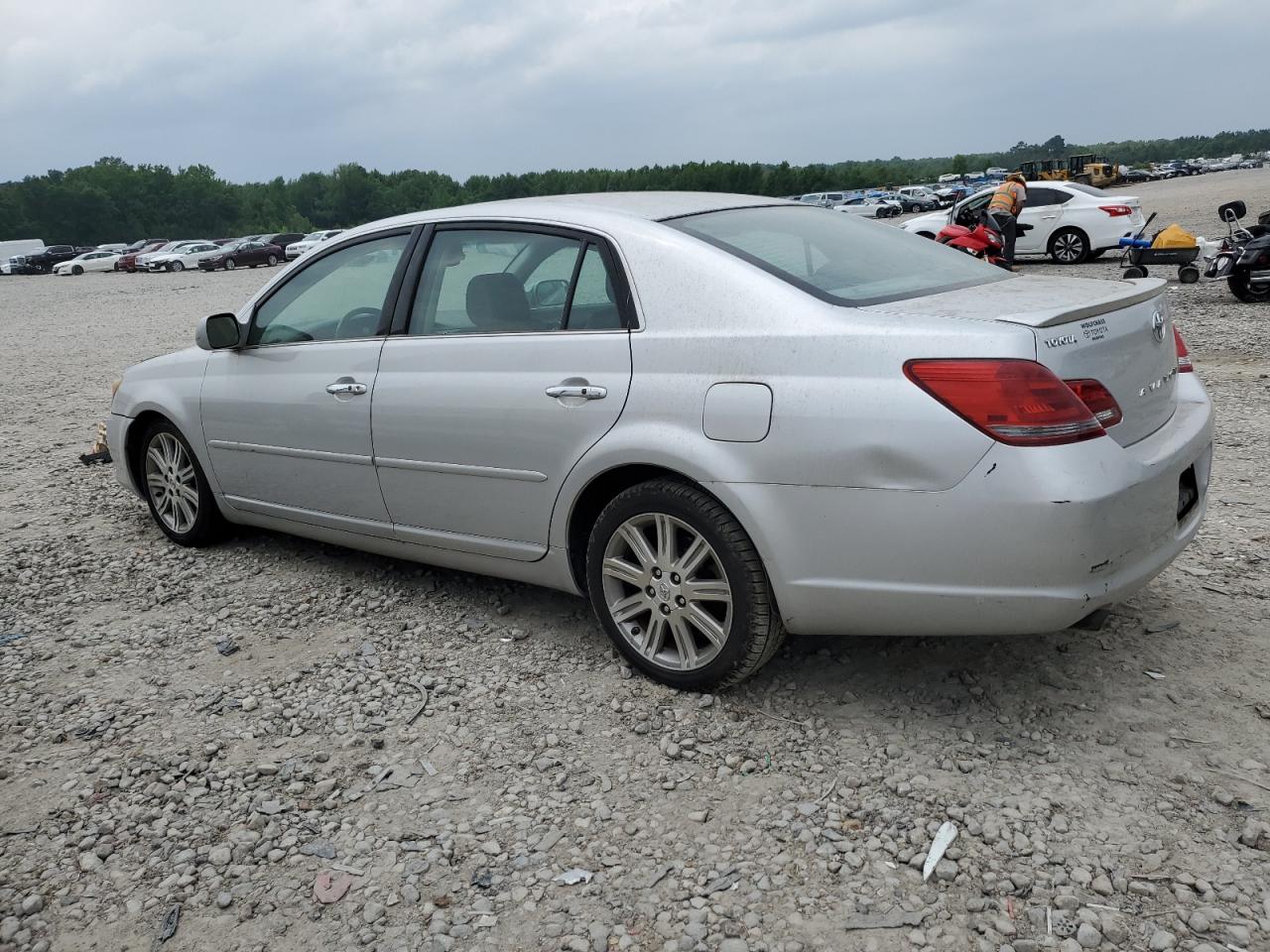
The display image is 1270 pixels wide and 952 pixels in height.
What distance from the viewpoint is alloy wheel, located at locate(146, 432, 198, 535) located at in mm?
5445

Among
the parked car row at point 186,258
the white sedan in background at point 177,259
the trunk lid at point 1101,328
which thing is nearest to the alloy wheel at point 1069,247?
the trunk lid at point 1101,328

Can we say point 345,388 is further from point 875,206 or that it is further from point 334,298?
point 875,206

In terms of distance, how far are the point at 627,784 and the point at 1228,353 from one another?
847cm

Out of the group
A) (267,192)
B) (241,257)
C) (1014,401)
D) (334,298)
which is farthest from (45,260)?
(267,192)

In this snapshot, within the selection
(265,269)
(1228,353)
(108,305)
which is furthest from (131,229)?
(1228,353)

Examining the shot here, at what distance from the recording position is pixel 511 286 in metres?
3.97

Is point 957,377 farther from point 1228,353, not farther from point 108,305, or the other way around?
point 108,305

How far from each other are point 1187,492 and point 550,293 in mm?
2172

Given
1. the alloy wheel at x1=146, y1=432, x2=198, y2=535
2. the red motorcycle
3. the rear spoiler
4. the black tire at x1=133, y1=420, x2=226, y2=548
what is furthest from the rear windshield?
the red motorcycle

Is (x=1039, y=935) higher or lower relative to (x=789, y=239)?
lower

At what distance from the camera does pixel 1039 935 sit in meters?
2.40

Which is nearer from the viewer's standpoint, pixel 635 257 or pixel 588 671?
pixel 635 257

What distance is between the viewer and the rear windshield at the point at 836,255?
3.39m

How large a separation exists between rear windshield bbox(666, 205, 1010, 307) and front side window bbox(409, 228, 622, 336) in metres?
0.37
